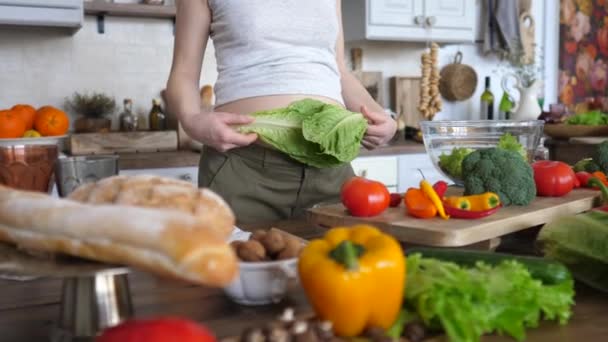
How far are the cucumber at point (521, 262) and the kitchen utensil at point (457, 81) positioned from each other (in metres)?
3.13

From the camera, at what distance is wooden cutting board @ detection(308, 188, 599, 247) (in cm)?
107

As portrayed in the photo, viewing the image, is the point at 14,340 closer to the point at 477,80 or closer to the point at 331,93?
the point at 331,93

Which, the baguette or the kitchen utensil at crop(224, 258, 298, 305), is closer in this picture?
the baguette

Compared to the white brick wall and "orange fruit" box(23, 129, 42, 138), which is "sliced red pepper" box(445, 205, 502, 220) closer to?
"orange fruit" box(23, 129, 42, 138)

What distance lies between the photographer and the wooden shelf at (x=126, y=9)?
2.79 meters

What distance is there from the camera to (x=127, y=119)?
3.00m

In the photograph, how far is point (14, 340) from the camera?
0.70 m

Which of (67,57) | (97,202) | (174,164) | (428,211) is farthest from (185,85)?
(67,57)

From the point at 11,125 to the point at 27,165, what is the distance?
4.70 feet

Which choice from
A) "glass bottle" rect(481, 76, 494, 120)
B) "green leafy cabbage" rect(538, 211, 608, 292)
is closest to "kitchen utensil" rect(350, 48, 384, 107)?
"glass bottle" rect(481, 76, 494, 120)

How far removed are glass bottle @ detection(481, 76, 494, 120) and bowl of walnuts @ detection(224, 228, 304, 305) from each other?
333cm

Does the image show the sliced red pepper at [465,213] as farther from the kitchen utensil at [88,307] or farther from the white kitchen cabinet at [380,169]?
the white kitchen cabinet at [380,169]

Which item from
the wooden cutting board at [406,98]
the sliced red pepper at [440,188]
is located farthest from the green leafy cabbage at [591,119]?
the sliced red pepper at [440,188]

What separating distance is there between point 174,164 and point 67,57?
0.87 m
